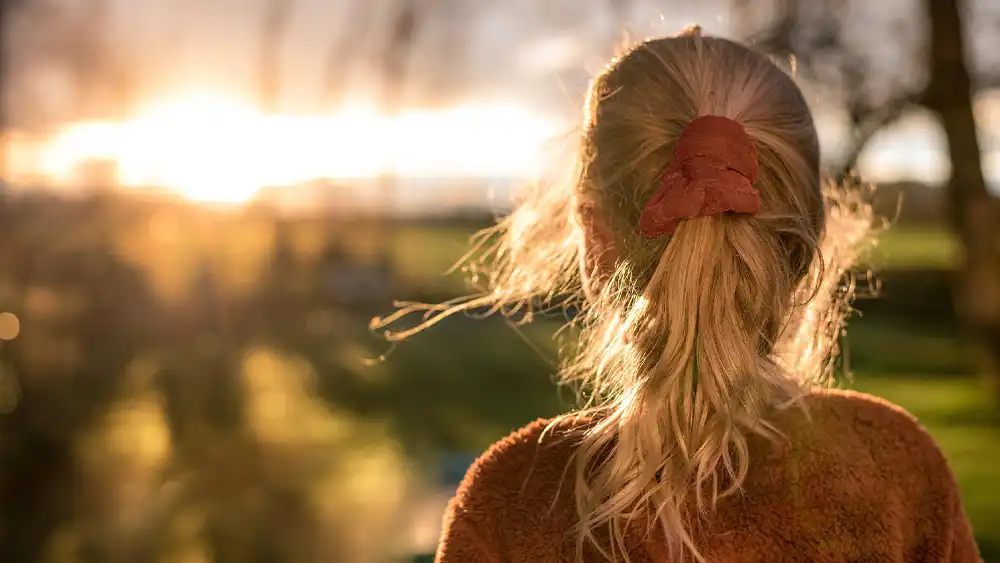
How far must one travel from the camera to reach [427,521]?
331 centimetres

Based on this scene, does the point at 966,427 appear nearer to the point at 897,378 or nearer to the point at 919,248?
the point at 897,378

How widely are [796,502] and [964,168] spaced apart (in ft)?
13.5

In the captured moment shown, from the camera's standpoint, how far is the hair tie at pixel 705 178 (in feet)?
2.73

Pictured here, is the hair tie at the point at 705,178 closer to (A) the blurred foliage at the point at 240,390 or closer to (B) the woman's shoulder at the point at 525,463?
(B) the woman's shoulder at the point at 525,463

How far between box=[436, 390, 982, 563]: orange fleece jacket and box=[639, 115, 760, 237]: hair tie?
0.25 metres

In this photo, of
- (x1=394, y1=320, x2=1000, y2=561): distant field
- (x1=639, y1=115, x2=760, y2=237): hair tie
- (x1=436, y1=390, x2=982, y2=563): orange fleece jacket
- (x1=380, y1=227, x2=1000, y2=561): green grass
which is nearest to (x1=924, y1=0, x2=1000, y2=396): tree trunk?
(x1=380, y1=227, x2=1000, y2=561): green grass

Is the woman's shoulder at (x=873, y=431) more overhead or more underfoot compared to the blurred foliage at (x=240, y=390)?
more overhead

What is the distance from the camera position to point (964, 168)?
445cm

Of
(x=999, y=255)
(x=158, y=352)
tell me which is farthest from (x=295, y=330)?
(x=999, y=255)

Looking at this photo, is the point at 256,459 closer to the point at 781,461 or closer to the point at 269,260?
the point at 269,260

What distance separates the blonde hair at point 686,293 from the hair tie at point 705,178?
0.02 meters

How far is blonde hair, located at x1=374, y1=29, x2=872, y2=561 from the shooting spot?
86cm

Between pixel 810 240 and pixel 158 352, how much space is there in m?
4.68

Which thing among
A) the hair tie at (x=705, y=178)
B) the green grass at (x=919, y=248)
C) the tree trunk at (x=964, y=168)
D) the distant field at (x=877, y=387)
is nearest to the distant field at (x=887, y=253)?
the green grass at (x=919, y=248)
